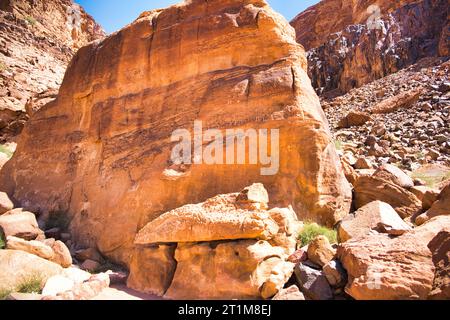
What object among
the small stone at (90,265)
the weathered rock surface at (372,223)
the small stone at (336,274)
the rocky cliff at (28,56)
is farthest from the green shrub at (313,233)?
the rocky cliff at (28,56)

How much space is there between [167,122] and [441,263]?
5259 millimetres

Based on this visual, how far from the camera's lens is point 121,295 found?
14.8ft

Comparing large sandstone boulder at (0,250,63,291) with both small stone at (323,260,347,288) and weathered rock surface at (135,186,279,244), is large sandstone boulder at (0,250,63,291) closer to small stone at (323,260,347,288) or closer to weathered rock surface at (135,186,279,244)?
weathered rock surface at (135,186,279,244)

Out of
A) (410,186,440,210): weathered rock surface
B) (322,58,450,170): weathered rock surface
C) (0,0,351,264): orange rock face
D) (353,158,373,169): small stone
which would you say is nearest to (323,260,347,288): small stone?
(0,0,351,264): orange rock face

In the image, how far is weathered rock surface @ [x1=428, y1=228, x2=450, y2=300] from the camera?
273cm

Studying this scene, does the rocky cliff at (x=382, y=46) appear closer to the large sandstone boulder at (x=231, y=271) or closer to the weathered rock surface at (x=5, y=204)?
the large sandstone boulder at (x=231, y=271)

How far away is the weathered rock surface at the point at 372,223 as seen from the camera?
3.69 metres

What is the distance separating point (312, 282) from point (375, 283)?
2.32ft

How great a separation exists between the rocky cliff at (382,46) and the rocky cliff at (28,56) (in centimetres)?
2549

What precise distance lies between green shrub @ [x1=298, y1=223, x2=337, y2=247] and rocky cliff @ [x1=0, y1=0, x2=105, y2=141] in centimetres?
1112

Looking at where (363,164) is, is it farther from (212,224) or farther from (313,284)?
(313,284)

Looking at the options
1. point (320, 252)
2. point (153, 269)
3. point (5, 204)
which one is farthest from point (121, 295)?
point (5, 204)
